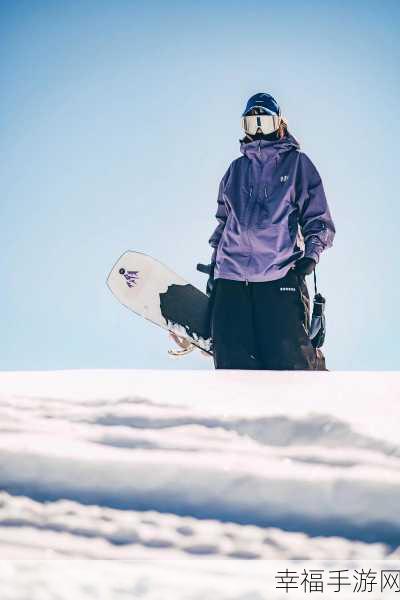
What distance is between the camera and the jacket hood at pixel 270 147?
3949 mm

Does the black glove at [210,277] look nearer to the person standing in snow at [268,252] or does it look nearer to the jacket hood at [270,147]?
the person standing in snow at [268,252]

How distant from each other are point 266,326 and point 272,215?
58 centimetres

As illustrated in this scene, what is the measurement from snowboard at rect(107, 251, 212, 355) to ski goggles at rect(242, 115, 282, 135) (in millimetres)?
1030

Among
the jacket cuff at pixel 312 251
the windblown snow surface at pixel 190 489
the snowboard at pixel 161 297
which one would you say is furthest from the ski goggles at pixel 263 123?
the windblown snow surface at pixel 190 489

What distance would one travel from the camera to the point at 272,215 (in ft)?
12.5

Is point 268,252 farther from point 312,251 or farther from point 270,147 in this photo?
point 270,147

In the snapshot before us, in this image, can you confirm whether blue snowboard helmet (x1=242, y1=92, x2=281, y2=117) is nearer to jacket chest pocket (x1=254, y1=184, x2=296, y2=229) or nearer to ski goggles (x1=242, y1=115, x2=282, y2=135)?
ski goggles (x1=242, y1=115, x2=282, y2=135)

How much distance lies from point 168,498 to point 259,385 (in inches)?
30.8

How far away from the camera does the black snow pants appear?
370 centimetres

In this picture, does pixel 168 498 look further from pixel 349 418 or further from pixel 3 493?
pixel 349 418

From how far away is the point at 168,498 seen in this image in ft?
5.89

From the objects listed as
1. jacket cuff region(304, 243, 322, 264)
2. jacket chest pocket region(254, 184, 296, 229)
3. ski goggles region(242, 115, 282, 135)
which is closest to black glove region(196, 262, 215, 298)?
jacket chest pocket region(254, 184, 296, 229)

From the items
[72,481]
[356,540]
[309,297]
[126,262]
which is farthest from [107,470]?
[126,262]

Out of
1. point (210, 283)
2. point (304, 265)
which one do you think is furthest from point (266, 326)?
point (210, 283)
